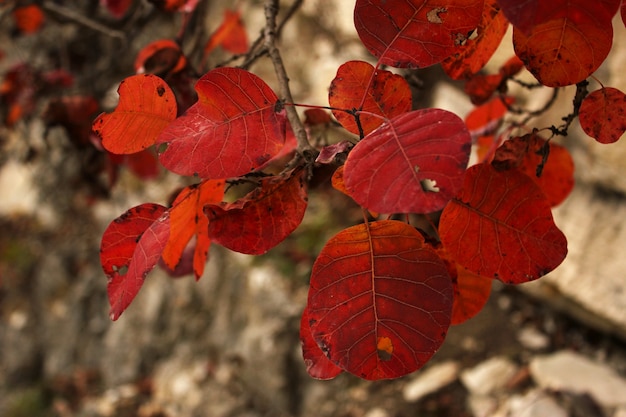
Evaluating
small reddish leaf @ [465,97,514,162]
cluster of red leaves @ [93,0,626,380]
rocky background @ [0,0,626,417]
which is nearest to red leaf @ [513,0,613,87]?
cluster of red leaves @ [93,0,626,380]

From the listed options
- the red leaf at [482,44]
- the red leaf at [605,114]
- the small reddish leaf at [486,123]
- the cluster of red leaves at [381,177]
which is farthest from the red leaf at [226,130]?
the small reddish leaf at [486,123]

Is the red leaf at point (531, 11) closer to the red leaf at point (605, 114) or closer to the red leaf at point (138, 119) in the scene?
the red leaf at point (605, 114)

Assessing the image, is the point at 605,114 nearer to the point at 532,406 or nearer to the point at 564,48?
the point at 564,48

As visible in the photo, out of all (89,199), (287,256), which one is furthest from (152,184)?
(287,256)

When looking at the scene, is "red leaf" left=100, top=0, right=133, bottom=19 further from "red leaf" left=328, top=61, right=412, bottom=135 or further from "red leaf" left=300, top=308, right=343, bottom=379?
"red leaf" left=300, top=308, right=343, bottom=379

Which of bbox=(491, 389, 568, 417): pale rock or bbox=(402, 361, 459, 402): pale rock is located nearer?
bbox=(491, 389, 568, 417): pale rock

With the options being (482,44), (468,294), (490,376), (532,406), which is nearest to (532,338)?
(490,376)

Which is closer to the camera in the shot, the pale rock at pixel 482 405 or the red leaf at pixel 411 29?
the red leaf at pixel 411 29

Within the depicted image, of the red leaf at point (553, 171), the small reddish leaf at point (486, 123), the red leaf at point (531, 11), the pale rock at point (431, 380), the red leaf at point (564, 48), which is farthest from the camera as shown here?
the pale rock at point (431, 380)
